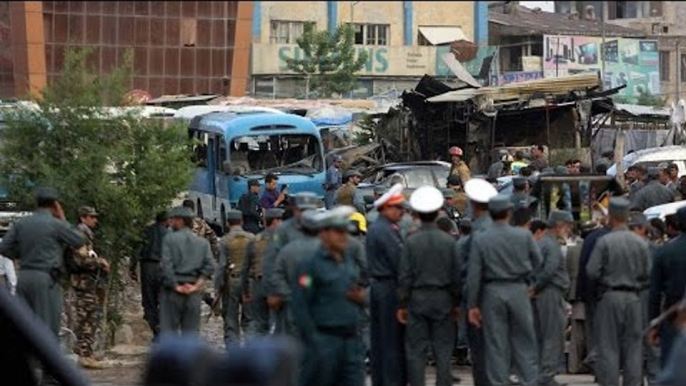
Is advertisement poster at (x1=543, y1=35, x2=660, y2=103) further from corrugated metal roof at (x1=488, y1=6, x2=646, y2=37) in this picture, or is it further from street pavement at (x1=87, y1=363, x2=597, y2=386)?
street pavement at (x1=87, y1=363, x2=597, y2=386)

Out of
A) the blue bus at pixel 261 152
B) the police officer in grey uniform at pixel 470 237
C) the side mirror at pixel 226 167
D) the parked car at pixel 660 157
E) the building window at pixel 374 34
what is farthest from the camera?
the building window at pixel 374 34

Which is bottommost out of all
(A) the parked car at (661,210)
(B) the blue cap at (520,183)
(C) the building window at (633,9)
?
(A) the parked car at (661,210)

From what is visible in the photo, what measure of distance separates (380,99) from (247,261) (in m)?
35.0

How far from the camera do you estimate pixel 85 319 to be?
1889 centimetres

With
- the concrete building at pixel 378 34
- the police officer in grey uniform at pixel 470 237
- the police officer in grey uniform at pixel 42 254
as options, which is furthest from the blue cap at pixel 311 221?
the concrete building at pixel 378 34

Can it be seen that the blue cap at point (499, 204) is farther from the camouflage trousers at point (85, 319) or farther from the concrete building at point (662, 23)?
the concrete building at point (662, 23)

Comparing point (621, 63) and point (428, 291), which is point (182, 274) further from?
point (621, 63)

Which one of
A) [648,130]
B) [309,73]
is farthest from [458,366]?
[309,73]

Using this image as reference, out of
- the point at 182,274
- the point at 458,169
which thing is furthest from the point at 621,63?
the point at 182,274

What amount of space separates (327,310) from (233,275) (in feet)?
19.5

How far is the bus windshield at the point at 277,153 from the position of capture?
34188mm

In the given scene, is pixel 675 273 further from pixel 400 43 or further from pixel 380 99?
pixel 400 43

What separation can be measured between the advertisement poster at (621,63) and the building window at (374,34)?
10.9 metres

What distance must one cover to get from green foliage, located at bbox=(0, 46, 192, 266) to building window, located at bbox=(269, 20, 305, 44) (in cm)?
5552
